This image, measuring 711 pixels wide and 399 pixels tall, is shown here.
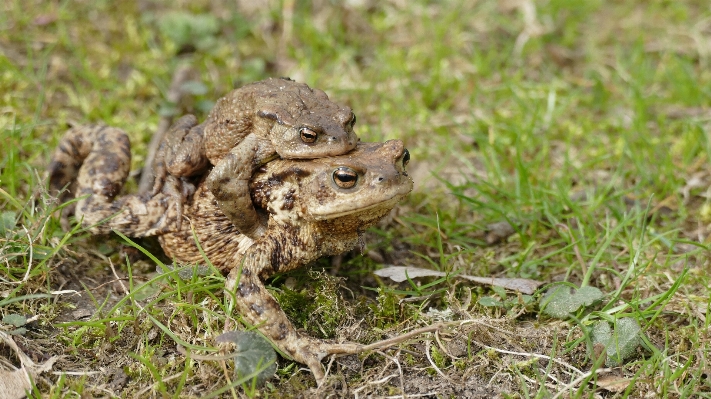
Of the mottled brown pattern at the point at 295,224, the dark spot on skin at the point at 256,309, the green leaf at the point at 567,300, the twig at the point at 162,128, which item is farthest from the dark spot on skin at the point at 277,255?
the green leaf at the point at 567,300

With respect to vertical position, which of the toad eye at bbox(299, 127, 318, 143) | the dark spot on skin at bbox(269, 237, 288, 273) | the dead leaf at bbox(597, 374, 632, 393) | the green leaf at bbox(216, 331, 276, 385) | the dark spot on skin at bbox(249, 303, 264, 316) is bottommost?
the dead leaf at bbox(597, 374, 632, 393)

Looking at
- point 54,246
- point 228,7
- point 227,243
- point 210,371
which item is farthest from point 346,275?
point 228,7

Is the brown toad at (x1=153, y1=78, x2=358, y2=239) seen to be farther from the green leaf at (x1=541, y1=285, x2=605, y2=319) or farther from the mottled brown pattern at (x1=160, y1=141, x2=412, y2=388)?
the green leaf at (x1=541, y1=285, x2=605, y2=319)

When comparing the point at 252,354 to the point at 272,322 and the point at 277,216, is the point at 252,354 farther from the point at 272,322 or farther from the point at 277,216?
the point at 277,216

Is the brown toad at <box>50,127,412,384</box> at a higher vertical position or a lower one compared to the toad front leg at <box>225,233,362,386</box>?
higher

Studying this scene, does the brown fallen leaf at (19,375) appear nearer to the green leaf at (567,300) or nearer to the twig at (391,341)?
the twig at (391,341)

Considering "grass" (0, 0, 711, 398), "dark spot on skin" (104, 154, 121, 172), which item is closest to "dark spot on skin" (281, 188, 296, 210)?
"grass" (0, 0, 711, 398)

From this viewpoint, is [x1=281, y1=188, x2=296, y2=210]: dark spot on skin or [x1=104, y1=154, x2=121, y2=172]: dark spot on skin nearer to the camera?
[x1=281, y1=188, x2=296, y2=210]: dark spot on skin
